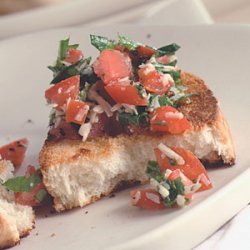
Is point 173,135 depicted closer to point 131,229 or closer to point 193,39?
point 131,229

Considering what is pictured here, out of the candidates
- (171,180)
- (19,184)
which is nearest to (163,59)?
(171,180)

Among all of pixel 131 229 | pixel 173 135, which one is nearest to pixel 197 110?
pixel 173 135

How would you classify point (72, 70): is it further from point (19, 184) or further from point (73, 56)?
point (19, 184)

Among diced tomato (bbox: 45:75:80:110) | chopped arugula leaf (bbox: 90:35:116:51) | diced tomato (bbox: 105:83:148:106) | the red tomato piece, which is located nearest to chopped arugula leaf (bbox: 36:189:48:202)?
the red tomato piece

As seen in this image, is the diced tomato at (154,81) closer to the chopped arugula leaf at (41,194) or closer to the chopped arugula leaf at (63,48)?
the chopped arugula leaf at (63,48)

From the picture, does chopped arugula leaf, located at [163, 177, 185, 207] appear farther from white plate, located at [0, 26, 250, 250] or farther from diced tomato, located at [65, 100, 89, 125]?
diced tomato, located at [65, 100, 89, 125]

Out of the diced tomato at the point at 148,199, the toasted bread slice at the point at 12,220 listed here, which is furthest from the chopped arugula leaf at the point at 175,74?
the toasted bread slice at the point at 12,220
